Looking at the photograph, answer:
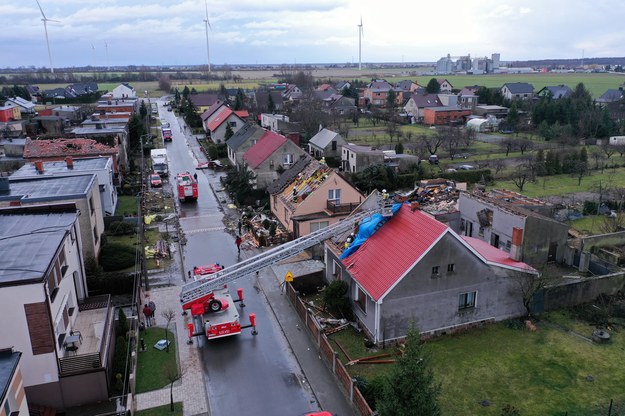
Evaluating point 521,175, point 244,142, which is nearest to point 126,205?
point 244,142

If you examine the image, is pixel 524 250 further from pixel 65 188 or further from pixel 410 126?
pixel 410 126

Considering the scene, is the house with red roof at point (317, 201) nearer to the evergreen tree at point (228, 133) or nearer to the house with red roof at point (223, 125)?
the evergreen tree at point (228, 133)

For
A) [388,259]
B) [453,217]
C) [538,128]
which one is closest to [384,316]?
[388,259]

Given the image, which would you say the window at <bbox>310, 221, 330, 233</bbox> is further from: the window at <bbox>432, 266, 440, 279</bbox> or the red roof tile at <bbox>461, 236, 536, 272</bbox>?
the window at <bbox>432, 266, 440, 279</bbox>

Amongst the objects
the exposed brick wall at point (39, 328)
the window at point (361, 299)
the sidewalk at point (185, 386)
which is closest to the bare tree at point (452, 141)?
the window at point (361, 299)

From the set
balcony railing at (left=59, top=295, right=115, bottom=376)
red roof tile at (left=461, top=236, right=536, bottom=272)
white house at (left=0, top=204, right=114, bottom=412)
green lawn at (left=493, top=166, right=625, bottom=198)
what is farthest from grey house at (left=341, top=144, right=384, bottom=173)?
balcony railing at (left=59, top=295, right=115, bottom=376)

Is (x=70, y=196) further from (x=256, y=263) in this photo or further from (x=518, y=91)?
(x=518, y=91)
